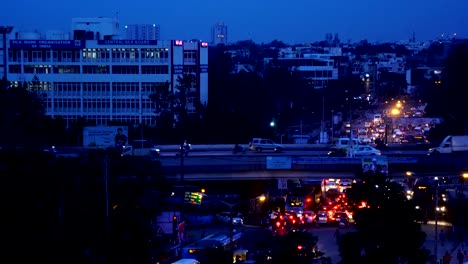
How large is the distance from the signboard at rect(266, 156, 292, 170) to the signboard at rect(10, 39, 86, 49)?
14.4m

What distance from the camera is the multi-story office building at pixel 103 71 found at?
3050 cm

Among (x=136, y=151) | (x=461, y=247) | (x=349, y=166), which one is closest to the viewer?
(x=461, y=247)

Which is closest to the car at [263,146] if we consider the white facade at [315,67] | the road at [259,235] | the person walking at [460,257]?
the road at [259,235]

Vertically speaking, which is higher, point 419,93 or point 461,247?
point 419,93

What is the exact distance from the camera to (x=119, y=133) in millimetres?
21375

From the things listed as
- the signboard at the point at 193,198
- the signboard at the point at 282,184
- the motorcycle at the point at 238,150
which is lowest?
the signboard at the point at 193,198

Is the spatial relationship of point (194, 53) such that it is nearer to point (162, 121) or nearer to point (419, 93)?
point (162, 121)

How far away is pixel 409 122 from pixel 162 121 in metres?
11.4

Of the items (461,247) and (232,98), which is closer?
(461,247)

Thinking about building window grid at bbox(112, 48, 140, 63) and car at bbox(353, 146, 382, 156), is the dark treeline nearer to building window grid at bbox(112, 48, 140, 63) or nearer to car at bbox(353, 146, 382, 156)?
car at bbox(353, 146, 382, 156)

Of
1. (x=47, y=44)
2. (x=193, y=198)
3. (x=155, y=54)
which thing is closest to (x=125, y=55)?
(x=155, y=54)

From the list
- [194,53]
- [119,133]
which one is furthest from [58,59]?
[119,133]

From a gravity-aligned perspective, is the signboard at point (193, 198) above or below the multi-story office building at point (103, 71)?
below

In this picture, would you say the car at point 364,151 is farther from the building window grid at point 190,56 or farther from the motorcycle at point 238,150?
the building window grid at point 190,56
